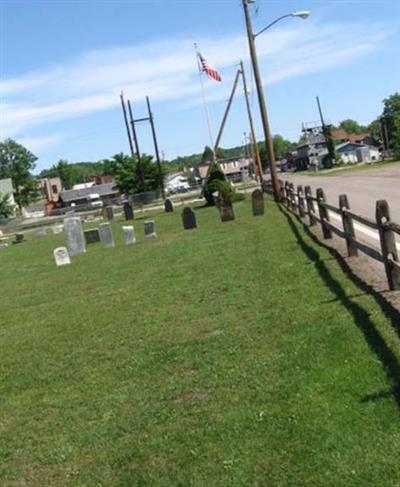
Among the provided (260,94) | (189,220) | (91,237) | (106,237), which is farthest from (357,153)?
(106,237)

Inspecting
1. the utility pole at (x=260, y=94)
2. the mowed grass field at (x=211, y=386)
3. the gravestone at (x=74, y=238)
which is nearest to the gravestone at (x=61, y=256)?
the gravestone at (x=74, y=238)

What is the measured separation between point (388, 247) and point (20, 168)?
129 meters

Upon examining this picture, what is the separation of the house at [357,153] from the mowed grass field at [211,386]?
106 m

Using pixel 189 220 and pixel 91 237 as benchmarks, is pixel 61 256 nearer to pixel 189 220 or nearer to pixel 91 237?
pixel 91 237

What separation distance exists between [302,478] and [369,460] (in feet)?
1.42

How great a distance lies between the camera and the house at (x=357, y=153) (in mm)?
116375

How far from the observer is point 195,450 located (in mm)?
5156

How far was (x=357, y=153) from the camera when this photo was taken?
392 ft

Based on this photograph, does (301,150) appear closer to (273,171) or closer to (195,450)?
(273,171)

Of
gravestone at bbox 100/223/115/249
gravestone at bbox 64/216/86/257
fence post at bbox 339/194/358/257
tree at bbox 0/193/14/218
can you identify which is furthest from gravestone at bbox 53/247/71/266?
tree at bbox 0/193/14/218

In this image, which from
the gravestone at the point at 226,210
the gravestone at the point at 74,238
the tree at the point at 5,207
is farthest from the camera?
the tree at the point at 5,207

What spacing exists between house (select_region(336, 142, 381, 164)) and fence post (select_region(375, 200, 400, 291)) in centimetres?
10680

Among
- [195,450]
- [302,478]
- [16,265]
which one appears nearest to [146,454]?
[195,450]

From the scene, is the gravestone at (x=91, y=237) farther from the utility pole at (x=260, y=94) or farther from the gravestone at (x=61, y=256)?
the utility pole at (x=260, y=94)
